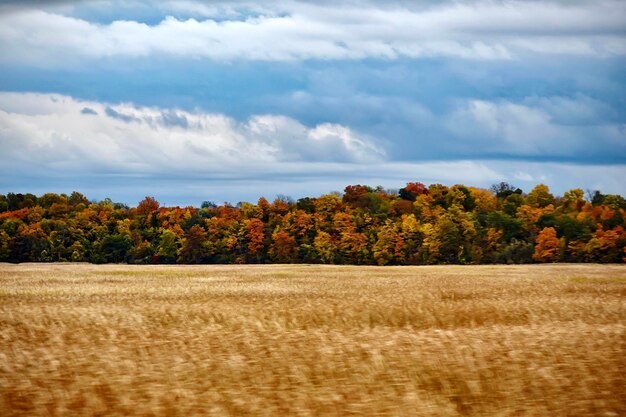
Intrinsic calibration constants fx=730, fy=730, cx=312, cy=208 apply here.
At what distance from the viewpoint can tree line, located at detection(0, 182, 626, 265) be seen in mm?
98812

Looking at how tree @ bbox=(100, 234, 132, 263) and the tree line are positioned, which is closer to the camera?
the tree line

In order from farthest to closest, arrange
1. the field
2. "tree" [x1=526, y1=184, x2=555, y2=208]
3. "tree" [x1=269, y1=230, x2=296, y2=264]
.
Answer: "tree" [x1=526, y1=184, x2=555, y2=208] → "tree" [x1=269, y1=230, x2=296, y2=264] → the field

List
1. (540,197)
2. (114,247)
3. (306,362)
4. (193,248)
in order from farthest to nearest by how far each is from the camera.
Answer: (540,197) < (114,247) < (193,248) < (306,362)

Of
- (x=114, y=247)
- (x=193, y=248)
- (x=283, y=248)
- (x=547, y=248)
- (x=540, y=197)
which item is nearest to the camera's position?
(x=547, y=248)

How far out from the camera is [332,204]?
384 ft

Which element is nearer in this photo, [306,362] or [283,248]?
[306,362]

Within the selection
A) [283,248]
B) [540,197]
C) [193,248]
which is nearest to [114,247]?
[193,248]

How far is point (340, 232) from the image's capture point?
357 ft

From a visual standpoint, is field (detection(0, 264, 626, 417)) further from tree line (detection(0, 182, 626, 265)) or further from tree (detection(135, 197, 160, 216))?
tree (detection(135, 197, 160, 216))

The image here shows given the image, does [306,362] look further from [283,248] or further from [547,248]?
[283,248]

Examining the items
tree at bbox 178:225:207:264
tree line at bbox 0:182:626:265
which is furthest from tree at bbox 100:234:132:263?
tree at bbox 178:225:207:264

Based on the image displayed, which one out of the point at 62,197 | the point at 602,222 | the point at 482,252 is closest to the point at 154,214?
the point at 62,197

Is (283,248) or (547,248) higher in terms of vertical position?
(547,248)

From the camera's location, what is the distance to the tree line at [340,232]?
9881cm
